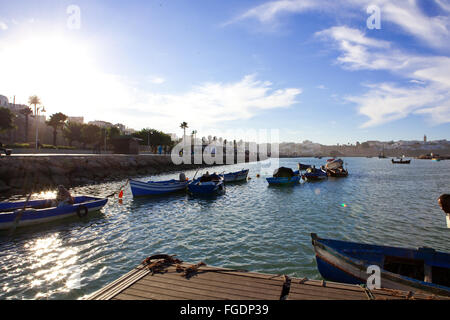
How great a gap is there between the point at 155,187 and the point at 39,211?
1235 cm

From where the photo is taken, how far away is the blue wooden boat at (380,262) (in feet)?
24.7

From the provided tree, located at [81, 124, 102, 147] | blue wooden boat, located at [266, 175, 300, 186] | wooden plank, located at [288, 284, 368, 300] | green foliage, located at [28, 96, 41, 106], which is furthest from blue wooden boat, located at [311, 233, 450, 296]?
green foliage, located at [28, 96, 41, 106]

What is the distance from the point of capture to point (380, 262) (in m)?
8.12

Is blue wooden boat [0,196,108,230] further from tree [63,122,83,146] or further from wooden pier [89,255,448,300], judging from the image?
tree [63,122,83,146]

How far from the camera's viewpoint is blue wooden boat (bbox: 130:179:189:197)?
25645 millimetres

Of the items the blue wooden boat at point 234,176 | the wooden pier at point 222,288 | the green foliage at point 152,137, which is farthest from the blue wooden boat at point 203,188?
Answer: the green foliage at point 152,137

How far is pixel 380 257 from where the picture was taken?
816 cm

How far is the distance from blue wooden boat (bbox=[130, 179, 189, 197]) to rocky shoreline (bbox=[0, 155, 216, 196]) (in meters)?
13.2

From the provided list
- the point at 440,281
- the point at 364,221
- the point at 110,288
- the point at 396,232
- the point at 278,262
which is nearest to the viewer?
the point at 110,288

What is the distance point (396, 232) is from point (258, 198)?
1431 centimetres

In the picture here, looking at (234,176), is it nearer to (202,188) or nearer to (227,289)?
(202,188)

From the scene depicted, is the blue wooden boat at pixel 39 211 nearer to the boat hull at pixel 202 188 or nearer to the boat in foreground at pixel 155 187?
the boat in foreground at pixel 155 187
